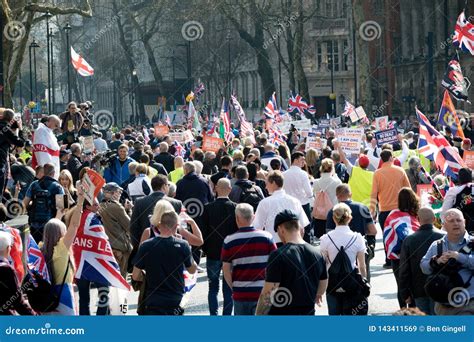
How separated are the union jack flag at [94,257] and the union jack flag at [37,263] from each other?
1843 mm

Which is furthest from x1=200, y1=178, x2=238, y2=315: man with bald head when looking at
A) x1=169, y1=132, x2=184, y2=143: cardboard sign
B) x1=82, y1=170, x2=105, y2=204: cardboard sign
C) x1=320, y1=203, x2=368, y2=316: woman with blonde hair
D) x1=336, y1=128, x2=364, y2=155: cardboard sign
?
x1=169, y1=132, x2=184, y2=143: cardboard sign

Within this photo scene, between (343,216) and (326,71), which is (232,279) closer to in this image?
(343,216)

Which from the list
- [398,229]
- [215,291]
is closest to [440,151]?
[215,291]

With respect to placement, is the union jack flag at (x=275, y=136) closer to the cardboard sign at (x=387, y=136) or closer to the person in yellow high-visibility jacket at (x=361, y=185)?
the cardboard sign at (x=387, y=136)

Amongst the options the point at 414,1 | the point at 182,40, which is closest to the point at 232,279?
the point at 414,1

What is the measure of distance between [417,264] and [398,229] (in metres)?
1.46

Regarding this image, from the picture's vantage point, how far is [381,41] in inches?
3344

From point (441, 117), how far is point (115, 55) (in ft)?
281

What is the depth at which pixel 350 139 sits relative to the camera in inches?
950

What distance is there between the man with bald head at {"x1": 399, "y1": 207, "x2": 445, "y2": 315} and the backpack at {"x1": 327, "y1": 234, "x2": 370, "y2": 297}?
372mm

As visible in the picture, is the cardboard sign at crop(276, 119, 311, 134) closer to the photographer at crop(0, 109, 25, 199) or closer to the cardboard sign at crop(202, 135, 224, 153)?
the cardboard sign at crop(202, 135, 224, 153)

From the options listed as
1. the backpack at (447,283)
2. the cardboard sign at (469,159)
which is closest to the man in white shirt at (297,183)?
the cardboard sign at (469,159)

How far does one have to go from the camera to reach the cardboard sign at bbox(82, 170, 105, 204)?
10.5m

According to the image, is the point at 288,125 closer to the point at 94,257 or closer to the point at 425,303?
the point at 94,257
